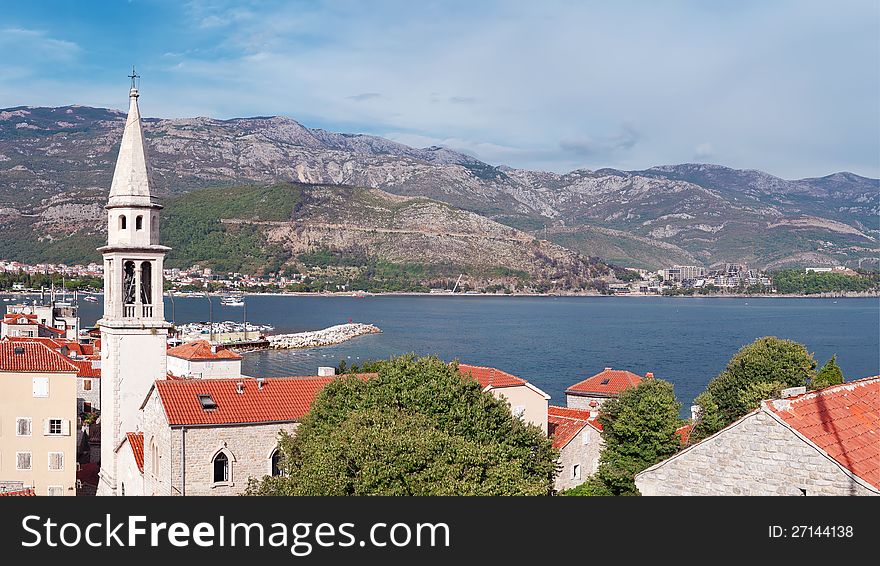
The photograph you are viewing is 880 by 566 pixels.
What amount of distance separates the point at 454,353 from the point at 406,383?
72.0 metres

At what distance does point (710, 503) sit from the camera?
30.7ft

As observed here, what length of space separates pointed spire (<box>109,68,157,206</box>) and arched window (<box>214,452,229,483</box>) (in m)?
6.32

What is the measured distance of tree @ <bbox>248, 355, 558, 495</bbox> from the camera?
14.2 m

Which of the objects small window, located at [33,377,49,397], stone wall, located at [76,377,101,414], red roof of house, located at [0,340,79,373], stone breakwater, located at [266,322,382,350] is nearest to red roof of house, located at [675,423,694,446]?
red roof of house, located at [0,340,79,373]

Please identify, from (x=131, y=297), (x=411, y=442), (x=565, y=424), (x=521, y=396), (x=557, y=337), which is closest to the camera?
(x=411, y=442)

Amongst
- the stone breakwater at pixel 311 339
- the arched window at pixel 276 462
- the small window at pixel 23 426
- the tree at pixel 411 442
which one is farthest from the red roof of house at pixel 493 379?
the stone breakwater at pixel 311 339

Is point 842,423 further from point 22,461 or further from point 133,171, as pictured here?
point 22,461

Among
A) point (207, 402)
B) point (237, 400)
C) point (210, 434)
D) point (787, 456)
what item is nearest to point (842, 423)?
point (787, 456)

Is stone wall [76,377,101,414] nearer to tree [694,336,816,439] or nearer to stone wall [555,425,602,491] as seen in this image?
stone wall [555,425,602,491]

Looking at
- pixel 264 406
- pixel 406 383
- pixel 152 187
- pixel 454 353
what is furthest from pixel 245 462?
pixel 454 353

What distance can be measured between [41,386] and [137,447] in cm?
586

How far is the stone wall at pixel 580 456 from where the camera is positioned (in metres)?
26.2

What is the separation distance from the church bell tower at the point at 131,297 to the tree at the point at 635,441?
39.7ft

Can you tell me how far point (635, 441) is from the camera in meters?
24.8
